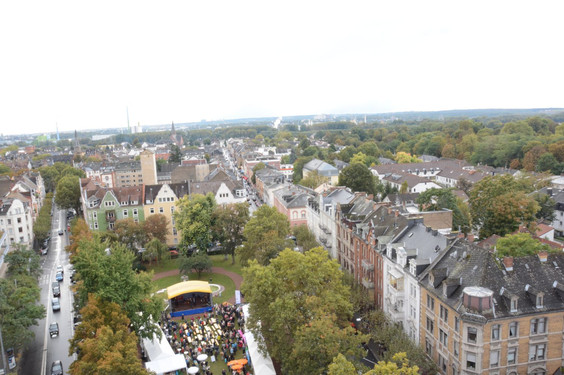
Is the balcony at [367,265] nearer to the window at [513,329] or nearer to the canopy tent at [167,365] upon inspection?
the window at [513,329]

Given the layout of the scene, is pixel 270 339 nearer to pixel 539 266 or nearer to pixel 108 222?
pixel 539 266

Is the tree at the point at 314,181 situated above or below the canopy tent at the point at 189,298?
above

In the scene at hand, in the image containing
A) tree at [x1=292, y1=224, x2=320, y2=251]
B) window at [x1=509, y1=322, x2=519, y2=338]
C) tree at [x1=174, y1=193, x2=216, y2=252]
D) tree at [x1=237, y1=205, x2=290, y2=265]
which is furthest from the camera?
tree at [x1=174, y1=193, x2=216, y2=252]

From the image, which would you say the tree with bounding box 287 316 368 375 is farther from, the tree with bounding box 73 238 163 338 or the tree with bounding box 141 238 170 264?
the tree with bounding box 141 238 170 264

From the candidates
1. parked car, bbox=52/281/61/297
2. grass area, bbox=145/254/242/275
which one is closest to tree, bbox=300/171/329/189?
grass area, bbox=145/254/242/275

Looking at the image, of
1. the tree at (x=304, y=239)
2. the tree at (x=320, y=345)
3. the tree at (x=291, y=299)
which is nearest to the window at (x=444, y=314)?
the tree at (x=320, y=345)

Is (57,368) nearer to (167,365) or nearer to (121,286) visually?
(121,286)
